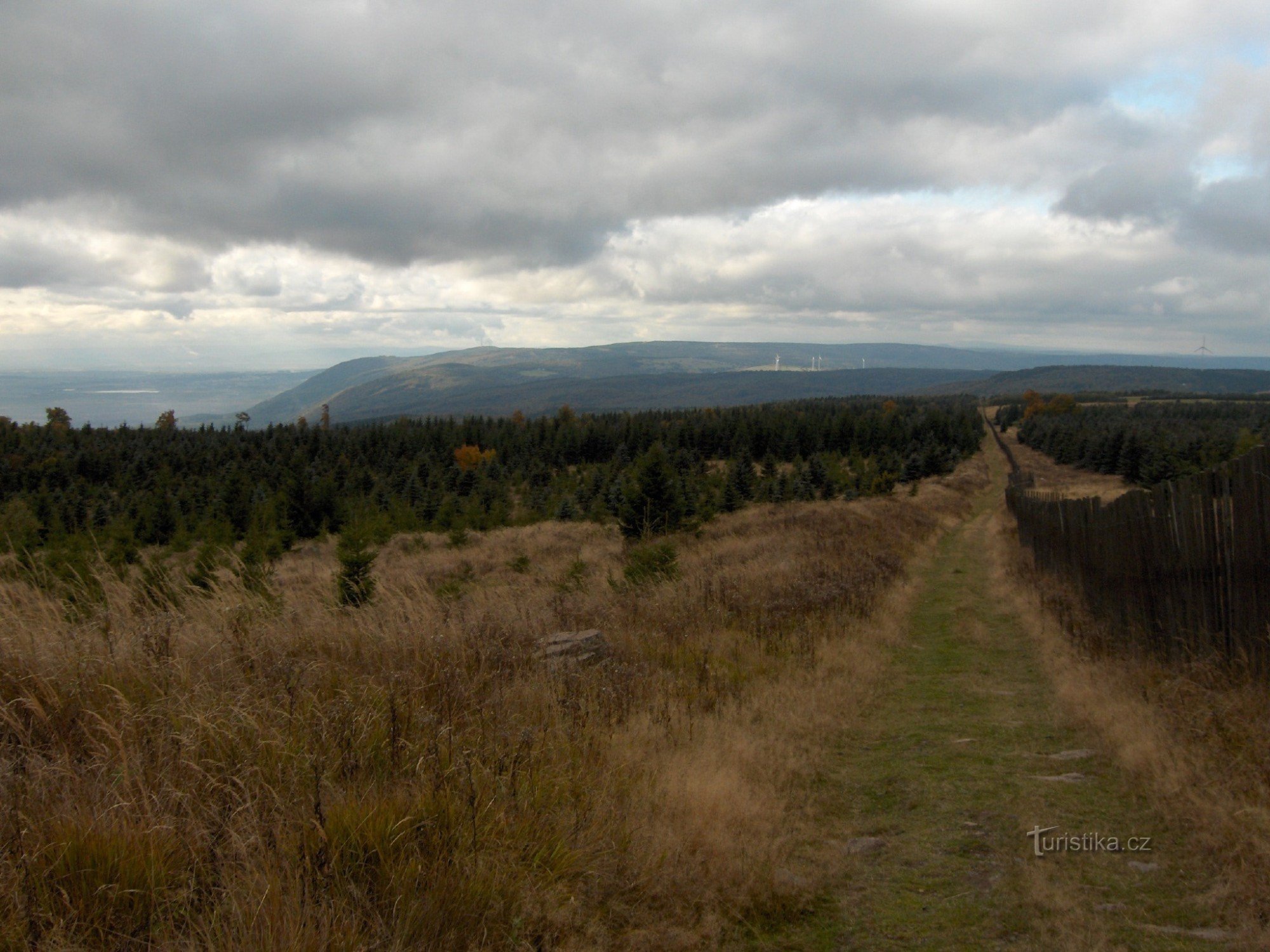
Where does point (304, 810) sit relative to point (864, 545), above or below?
above

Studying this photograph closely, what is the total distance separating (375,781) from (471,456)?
100516mm

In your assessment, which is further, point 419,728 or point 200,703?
point 419,728

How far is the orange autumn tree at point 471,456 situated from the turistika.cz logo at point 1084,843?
8483 centimetres

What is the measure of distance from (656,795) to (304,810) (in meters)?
2.08

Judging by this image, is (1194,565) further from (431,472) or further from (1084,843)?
(431,472)

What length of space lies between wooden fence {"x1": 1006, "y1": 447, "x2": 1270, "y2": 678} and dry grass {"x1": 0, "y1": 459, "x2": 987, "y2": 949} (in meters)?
3.37

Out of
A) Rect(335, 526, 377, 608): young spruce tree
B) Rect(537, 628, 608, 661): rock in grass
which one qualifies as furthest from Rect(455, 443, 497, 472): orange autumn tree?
Rect(537, 628, 608, 661): rock in grass

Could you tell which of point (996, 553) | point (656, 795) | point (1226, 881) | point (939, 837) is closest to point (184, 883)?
point (656, 795)

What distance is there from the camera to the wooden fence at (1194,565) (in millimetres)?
5973

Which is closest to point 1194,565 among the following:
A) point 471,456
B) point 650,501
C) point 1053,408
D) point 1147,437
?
point 650,501

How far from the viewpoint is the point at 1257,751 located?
4.87 m

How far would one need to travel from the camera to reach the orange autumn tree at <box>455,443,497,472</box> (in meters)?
91.8

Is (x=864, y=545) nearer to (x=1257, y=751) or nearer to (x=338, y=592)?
(x=338, y=592)

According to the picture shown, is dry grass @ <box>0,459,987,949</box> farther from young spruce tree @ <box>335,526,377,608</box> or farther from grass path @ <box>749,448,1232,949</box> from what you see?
young spruce tree @ <box>335,526,377,608</box>
